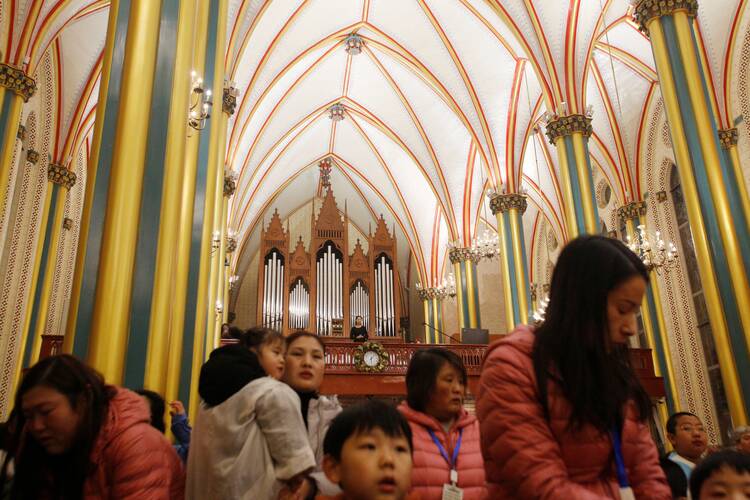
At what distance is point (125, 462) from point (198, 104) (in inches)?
201

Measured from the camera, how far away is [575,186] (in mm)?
9961

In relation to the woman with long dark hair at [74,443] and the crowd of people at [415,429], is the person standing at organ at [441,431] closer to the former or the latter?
the crowd of people at [415,429]

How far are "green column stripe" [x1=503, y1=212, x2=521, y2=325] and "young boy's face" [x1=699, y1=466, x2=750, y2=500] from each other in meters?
10.5

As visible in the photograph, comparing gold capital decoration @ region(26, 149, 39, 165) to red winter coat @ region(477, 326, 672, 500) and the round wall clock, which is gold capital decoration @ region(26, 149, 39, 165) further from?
red winter coat @ region(477, 326, 672, 500)

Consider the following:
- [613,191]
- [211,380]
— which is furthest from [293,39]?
[211,380]

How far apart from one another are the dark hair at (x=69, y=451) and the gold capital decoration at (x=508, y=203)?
39.8 feet

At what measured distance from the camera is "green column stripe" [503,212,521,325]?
40.1 feet

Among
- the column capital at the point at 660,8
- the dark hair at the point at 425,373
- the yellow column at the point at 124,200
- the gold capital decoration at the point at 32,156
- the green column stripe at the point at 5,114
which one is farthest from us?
the gold capital decoration at the point at 32,156

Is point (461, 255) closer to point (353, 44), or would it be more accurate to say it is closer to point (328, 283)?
point (328, 283)

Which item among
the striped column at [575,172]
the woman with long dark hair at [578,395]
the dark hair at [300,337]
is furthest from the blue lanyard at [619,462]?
the striped column at [575,172]

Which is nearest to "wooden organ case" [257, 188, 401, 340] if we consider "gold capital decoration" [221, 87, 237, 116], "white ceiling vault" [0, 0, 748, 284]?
"white ceiling vault" [0, 0, 748, 284]

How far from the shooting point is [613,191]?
14.6 metres

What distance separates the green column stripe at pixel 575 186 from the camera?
9789mm

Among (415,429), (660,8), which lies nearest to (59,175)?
(660,8)
